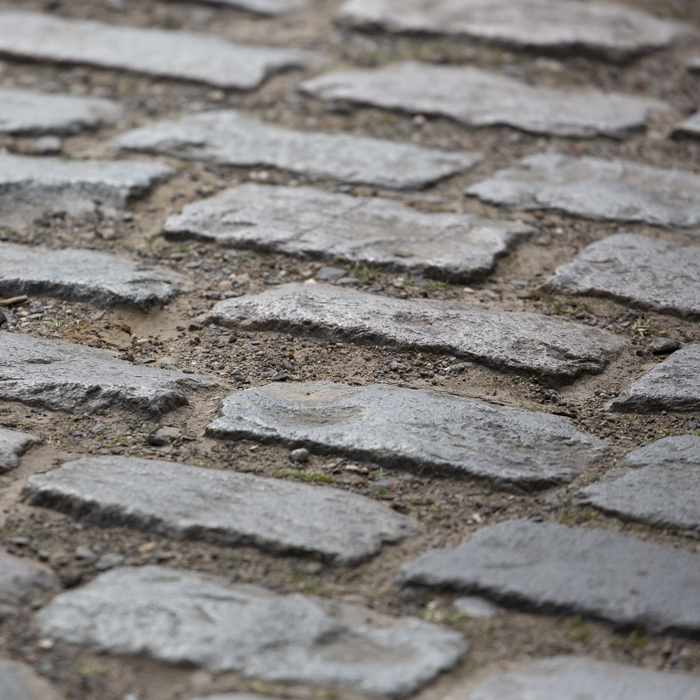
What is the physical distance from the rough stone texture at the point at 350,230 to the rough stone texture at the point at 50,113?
83 cm

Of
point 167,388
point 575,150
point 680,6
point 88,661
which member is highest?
point 680,6

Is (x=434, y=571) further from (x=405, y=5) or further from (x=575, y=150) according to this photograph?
(x=405, y=5)

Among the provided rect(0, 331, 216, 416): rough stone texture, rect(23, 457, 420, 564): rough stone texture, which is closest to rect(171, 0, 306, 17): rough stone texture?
rect(0, 331, 216, 416): rough stone texture

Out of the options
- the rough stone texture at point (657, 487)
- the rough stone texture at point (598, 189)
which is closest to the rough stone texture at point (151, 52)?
the rough stone texture at point (598, 189)

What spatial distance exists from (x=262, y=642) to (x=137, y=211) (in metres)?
1.80

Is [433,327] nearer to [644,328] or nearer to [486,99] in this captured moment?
[644,328]

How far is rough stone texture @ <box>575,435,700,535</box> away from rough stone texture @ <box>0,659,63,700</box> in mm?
996

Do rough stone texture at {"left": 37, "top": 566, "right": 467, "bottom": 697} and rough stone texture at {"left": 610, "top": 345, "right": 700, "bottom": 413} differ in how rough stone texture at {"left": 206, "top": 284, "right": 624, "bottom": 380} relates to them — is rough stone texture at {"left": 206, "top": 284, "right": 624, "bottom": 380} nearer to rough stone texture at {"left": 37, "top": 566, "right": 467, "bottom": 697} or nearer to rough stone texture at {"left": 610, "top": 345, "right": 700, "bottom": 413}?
rough stone texture at {"left": 610, "top": 345, "right": 700, "bottom": 413}

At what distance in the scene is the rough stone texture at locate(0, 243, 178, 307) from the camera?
229 centimetres

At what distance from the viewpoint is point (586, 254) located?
2533 mm

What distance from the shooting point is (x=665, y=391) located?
196 centimetres

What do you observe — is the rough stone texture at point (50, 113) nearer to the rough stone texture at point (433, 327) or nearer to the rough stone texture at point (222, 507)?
the rough stone texture at point (433, 327)

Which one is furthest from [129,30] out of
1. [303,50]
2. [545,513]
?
[545,513]

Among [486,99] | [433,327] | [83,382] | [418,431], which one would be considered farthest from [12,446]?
[486,99]
